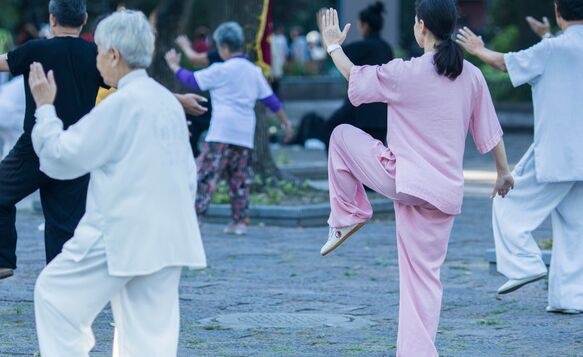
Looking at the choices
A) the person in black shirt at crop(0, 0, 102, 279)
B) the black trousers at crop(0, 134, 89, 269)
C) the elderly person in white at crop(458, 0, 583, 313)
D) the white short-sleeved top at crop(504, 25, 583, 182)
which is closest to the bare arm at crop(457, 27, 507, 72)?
the elderly person in white at crop(458, 0, 583, 313)

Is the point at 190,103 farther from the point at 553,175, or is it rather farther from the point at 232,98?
the point at 232,98

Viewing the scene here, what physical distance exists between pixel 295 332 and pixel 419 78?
1.93m

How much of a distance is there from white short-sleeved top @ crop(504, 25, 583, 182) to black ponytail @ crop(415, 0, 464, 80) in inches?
60.0

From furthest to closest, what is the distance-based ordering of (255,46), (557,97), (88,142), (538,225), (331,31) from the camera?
(255,46) → (538,225) → (557,97) → (331,31) → (88,142)

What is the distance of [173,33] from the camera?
19.6m

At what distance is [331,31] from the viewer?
20.1 ft

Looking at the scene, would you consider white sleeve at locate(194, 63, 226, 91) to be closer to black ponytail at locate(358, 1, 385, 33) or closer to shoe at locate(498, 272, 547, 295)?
black ponytail at locate(358, 1, 385, 33)

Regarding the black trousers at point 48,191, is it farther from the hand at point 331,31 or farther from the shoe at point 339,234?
the hand at point 331,31

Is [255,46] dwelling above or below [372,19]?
below

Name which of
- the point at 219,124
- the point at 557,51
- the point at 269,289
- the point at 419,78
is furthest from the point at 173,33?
the point at 419,78

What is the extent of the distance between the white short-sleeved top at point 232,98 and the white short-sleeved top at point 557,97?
13.2 feet

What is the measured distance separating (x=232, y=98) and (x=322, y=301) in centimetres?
348

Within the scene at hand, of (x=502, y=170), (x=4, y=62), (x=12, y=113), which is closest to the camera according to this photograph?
(x=502, y=170)

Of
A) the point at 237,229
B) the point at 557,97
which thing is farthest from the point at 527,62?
the point at 237,229
